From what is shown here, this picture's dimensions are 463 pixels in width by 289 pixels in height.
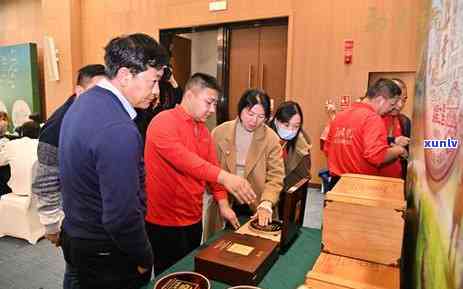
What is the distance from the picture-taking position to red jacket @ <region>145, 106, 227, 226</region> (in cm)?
145

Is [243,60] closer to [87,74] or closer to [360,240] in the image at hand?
[87,74]

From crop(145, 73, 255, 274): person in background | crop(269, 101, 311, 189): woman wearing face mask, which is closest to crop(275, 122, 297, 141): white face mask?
crop(269, 101, 311, 189): woman wearing face mask

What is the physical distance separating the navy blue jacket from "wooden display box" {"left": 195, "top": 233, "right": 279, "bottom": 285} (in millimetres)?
217

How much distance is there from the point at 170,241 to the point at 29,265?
60.2 inches

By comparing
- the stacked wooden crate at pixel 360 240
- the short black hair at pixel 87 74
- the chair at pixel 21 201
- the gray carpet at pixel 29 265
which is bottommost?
the gray carpet at pixel 29 265

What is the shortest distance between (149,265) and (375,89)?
Result: 193 cm

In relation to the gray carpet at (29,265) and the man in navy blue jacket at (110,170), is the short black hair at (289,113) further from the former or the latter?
the gray carpet at (29,265)

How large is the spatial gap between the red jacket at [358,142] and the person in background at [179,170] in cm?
114

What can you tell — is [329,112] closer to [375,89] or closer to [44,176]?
[375,89]

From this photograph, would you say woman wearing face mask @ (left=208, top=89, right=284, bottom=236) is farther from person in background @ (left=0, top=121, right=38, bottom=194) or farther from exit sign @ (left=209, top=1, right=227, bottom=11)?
exit sign @ (left=209, top=1, right=227, bottom=11)

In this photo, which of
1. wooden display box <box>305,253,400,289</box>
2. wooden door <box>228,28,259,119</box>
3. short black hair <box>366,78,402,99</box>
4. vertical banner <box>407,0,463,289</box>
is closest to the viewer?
vertical banner <box>407,0,463,289</box>

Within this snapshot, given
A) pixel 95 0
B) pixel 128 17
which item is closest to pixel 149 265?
pixel 128 17

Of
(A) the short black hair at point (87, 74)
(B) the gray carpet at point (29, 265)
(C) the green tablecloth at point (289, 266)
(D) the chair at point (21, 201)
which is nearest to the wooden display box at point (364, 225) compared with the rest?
(C) the green tablecloth at point (289, 266)

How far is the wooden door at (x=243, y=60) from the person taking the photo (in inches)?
193
